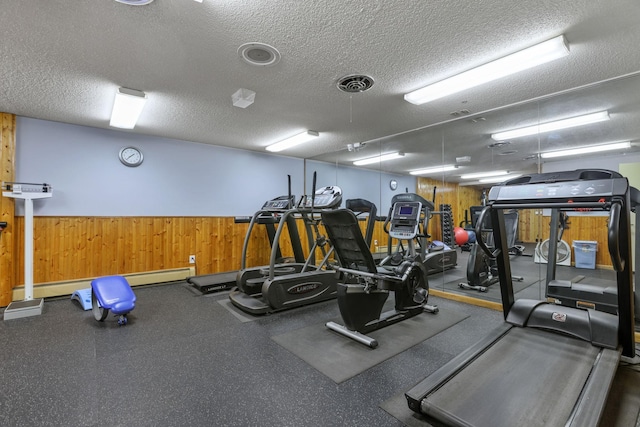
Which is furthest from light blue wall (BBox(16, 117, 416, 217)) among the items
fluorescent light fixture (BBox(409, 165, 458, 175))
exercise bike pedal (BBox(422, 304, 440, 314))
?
exercise bike pedal (BBox(422, 304, 440, 314))

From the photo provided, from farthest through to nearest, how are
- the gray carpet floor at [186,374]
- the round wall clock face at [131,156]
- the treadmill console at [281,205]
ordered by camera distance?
the round wall clock face at [131,156] → the treadmill console at [281,205] → the gray carpet floor at [186,374]

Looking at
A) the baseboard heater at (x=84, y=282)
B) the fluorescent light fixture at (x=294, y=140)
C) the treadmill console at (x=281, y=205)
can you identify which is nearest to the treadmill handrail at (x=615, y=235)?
the treadmill console at (x=281, y=205)

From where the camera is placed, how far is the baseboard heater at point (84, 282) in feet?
13.6

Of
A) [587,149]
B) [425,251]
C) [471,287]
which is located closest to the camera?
[587,149]

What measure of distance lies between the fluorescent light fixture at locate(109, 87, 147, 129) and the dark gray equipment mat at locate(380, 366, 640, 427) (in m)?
4.00

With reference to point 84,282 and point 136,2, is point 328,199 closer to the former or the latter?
point 136,2

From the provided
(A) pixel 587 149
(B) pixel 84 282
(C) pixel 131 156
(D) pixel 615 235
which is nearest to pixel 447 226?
(A) pixel 587 149

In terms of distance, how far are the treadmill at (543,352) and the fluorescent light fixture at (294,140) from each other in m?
3.27

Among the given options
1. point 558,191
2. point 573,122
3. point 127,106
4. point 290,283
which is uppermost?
point 127,106

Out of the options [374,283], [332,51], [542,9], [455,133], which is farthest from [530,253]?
[332,51]

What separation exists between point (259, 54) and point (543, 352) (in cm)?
342

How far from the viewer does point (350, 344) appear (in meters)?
2.70

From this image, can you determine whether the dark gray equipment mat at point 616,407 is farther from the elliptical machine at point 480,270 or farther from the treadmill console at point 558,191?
the elliptical machine at point 480,270

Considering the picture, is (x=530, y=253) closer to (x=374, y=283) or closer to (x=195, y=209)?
(x=374, y=283)
